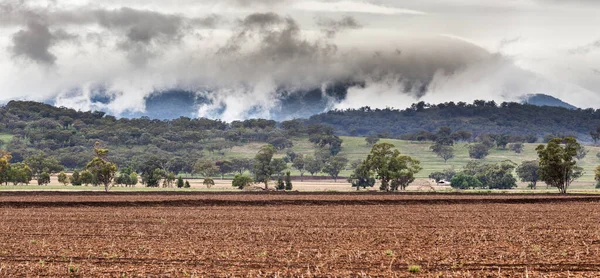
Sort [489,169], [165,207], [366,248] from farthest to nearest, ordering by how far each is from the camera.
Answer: [489,169] → [165,207] → [366,248]

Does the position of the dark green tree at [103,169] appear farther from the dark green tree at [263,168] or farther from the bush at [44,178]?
the bush at [44,178]

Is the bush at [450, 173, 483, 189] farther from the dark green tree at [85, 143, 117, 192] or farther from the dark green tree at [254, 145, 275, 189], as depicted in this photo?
the dark green tree at [85, 143, 117, 192]

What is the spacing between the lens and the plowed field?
30.8m

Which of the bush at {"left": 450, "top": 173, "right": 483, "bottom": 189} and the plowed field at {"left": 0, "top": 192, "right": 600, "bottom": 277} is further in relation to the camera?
the bush at {"left": 450, "top": 173, "right": 483, "bottom": 189}

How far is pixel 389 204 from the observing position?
80312mm

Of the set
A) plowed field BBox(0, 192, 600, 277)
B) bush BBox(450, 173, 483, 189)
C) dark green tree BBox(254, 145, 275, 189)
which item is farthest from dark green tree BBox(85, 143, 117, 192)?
bush BBox(450, 173, 483, 189)

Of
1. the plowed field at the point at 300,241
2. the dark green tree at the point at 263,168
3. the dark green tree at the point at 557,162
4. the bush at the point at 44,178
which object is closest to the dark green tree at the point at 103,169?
the dark green tree at the point at 263,168

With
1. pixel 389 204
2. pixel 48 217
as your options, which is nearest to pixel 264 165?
pixel 389 204

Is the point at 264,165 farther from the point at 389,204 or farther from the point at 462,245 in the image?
the point at 462,245

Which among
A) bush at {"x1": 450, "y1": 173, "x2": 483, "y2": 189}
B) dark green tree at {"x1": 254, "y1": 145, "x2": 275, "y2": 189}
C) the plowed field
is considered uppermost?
dark green tree at {"x1": 254, "y1": 145, "x2": 275, "y2": 189}

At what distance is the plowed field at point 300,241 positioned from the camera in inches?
1211

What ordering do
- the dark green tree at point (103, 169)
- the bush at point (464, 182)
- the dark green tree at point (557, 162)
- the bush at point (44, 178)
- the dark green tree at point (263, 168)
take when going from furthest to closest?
the bush at point (464, 182)
the bush at point (44, 178)
the dark green tree at point (263, 168)
the dark green tree at point (103, 169)
the dark green tree at point (557, 162)

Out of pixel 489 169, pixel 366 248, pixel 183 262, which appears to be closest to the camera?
pixel 183 262

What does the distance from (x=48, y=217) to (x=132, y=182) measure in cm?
11046
